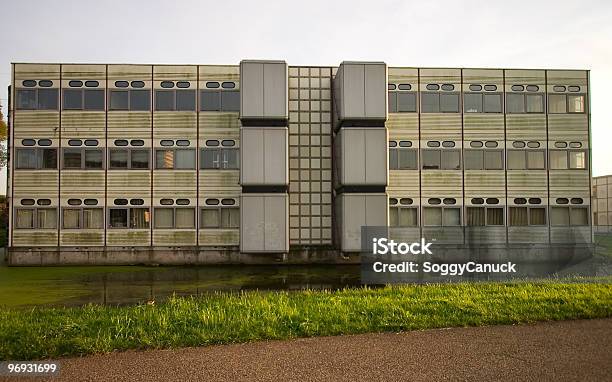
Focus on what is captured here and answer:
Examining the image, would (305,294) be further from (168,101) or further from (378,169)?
(168,101)

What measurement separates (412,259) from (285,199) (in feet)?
25.4

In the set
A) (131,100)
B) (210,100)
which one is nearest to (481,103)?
(210,100)

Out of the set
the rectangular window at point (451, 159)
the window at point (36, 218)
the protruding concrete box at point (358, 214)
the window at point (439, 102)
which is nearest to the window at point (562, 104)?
the window at point (439, 102)

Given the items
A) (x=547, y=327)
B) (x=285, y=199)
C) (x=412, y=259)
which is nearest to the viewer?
(x=547, y=327)

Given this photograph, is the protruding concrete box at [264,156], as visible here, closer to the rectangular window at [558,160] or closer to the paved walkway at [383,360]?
the rectangular window at [558,160]

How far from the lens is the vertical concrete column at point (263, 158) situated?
26484 millimetres

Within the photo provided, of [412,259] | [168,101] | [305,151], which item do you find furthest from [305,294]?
[168,101]

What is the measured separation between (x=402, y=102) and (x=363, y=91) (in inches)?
128

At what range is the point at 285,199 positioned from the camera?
26609 millimetres

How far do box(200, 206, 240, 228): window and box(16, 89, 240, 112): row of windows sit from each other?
5.69 metres

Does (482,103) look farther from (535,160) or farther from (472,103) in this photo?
(535,160)

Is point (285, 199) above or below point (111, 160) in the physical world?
below

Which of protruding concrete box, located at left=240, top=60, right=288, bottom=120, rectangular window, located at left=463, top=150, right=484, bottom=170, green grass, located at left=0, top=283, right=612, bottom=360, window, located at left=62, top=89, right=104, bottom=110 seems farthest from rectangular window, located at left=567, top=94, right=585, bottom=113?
window, located at left=62, top=89, right=104, bottom=110

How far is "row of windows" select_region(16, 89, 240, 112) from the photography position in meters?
27.9
